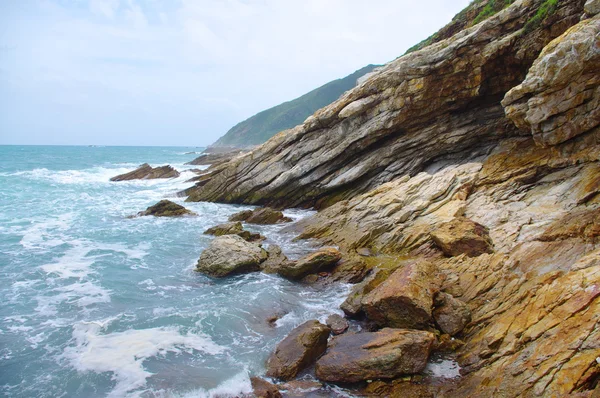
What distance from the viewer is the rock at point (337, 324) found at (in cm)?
1226

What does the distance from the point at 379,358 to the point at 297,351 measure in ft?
8.02

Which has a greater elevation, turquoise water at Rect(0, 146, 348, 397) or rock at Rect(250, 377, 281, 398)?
turquoise water at Rect(0, 146, 348, 397)

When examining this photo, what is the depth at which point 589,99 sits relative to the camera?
51.8ft

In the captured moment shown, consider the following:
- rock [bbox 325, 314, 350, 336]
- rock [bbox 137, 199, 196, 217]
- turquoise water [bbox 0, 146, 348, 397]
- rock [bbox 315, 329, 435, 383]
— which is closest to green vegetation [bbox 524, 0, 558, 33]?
turquoise water [bbox 0, 146, 348, 397]

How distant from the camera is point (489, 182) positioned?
1992 cm

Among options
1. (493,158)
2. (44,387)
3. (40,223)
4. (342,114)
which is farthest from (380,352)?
(40,223)

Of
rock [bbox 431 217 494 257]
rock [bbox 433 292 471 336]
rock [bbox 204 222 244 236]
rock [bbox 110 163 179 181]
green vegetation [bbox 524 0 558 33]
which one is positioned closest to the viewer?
rock [bbox 433 292 471 336]

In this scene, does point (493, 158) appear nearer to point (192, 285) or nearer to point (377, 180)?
point (377, 180)

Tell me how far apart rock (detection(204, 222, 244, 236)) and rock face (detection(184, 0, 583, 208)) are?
8.30 meters

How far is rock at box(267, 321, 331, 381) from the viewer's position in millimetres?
10383

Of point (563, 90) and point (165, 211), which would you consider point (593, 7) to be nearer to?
point (563, 90)

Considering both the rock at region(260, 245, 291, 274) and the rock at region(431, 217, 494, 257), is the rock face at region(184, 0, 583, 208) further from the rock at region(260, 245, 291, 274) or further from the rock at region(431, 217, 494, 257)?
the rock at region(260, 245, 291, 274)

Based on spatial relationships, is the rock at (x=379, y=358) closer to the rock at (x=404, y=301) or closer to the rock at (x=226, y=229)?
the rock at (x=404, y=301)

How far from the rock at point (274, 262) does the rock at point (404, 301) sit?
6.26 meters
